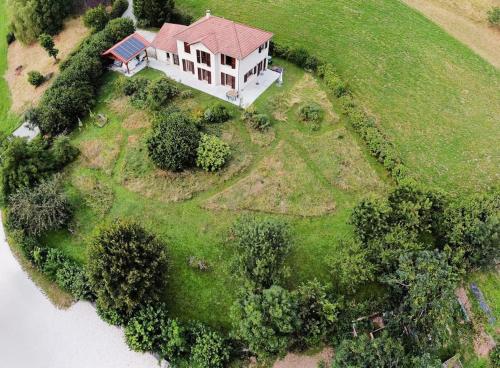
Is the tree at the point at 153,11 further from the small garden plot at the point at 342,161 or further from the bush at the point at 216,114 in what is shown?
the small garden plot at the point at 342,161

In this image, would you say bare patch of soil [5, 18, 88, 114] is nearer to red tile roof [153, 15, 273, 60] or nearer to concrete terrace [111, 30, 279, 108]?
concrete terrace [111, 30, 279, 108]

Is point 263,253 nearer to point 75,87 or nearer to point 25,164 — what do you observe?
point 25,164

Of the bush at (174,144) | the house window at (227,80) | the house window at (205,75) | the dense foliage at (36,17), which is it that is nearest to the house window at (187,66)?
the house window at (205,75)

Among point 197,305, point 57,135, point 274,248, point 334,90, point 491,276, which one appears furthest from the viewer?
point 334,90

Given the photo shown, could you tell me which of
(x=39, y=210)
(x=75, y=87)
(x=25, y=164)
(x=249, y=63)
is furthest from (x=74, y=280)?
(x=249, y=63)

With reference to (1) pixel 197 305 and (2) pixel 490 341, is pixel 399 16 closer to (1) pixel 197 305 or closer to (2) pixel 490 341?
(2) pixel 490 341

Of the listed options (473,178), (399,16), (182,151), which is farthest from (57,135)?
(399,16)
